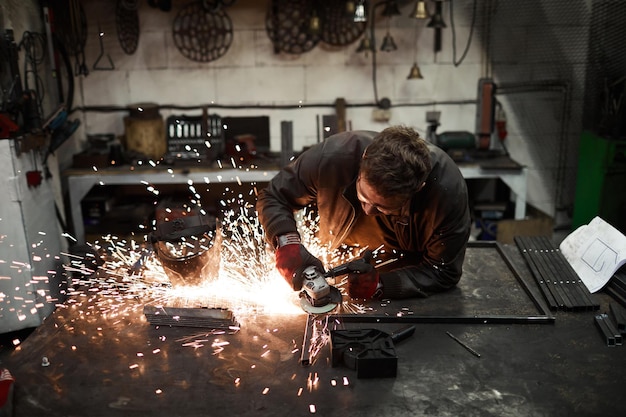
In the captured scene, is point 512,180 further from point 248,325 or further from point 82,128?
point 82,128

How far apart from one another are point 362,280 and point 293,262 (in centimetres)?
29

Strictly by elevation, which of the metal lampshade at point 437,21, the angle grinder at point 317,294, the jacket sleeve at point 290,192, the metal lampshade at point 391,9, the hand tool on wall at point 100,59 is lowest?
the angle grinder at point 317,294

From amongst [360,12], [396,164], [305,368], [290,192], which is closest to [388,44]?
[360,12]

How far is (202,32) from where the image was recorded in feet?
17.1

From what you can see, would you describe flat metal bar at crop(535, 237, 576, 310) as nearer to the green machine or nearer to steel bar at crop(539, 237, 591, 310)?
steel bar at crop(539, 237, 591, 310)

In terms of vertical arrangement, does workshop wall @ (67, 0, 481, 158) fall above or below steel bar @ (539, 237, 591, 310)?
above

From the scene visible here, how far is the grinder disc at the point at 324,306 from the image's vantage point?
2.14 meters

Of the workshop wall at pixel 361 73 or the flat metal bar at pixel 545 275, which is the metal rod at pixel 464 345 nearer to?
the flat metal bar at pixel 545 275

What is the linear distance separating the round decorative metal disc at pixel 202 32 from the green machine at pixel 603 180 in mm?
3416

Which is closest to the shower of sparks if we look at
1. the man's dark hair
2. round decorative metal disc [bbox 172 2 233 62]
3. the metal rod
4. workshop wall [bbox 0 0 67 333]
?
the metal rod

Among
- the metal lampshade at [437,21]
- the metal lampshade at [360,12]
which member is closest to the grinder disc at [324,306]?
the metal lampshade at [360,12]

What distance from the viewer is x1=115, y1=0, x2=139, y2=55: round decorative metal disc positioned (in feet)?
16.8

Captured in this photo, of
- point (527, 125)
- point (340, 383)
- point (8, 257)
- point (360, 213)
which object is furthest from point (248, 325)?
point (527, 125)

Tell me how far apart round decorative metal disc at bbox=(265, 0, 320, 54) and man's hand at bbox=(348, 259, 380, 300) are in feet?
10.9
